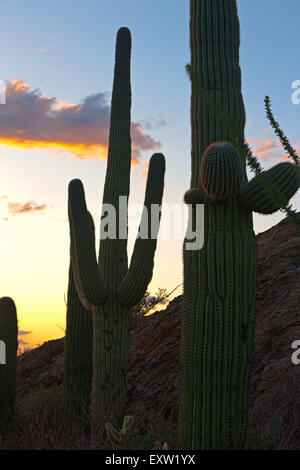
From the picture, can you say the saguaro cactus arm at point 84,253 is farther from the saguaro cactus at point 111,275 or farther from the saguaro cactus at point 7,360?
the saguaro cactus at point 7,360

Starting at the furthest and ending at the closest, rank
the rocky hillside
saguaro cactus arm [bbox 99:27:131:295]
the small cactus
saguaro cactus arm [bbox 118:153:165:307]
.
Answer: saguaro cactus arm [bbox 99:27:131:295], saguaro cactus arm [bbox 118:153:165:307], the rocky hillside, the small cactus

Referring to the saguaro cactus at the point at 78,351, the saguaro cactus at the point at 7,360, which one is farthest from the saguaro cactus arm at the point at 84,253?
the saguaro cactus at the point at 7,360

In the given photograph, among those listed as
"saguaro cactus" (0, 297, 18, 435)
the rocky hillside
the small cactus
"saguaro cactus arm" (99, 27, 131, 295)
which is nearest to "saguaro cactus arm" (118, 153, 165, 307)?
"saguaro cactus arm" (99, 27, 131, 295)

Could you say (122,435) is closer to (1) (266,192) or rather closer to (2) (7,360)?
(1) (266,192)

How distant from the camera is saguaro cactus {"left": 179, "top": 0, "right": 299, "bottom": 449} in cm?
607

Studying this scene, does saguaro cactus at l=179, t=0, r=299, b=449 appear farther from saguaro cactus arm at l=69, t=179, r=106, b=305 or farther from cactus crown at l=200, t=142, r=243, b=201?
saguaro cactus arm at l=69, t=179, r=106, b=305

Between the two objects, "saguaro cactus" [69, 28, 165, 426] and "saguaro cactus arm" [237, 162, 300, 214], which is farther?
"saguaro cactus" [69, 28, 165, 426]

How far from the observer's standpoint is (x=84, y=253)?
8.80 metres

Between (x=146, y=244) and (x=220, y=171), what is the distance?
9.44 feet

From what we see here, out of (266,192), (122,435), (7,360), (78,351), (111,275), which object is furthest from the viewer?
(78,351)

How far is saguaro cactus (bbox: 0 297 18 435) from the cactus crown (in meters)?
4.82

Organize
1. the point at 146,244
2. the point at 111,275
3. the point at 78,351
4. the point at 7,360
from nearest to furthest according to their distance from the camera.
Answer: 1. the point at 146,244
2. the point at 111,275
3. the point at 7,360
4. the point at 78,351

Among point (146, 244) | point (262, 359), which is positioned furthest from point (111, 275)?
point (262, 359)

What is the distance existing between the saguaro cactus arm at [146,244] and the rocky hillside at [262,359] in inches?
72.7
